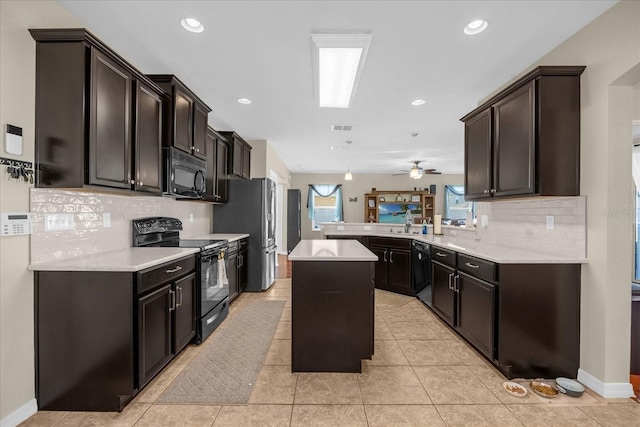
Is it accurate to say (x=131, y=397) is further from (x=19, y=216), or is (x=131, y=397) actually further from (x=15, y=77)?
(x=15, y=77)

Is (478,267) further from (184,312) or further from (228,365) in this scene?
(184,312)

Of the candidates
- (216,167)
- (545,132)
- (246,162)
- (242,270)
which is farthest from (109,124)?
(545,132)

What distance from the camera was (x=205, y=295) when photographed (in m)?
2.85

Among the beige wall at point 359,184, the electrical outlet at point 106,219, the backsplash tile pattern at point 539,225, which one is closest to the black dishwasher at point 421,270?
the backsplash tile pattern at point 539,225

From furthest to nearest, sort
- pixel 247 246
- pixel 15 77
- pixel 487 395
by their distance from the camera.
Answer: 1. pixel 247 246
2. pixel 487 395
3. pixel 15 77

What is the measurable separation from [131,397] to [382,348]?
2.01m

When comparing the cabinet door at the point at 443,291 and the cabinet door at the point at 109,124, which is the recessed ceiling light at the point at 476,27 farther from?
the cabinet door at the point at 109,124

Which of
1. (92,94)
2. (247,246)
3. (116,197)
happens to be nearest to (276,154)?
(247,246)

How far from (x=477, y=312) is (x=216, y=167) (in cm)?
355

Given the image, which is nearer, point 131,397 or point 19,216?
point 19,216

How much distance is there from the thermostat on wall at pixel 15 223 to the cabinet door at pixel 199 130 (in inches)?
59.8

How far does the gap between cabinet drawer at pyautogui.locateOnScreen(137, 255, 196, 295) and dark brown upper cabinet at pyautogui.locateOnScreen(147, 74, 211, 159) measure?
110 centimetres

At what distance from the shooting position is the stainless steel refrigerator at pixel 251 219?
4527mm

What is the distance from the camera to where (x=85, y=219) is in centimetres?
223
